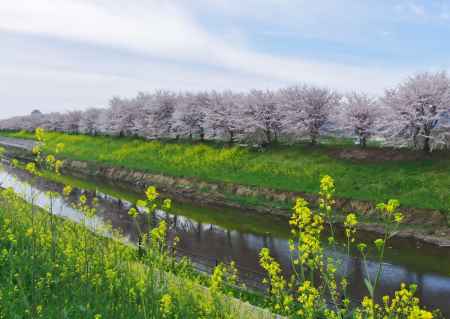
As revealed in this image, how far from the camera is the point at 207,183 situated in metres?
44.2

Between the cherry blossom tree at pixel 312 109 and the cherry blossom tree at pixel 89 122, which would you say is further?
the cherry blossom tree at pixel 89 122

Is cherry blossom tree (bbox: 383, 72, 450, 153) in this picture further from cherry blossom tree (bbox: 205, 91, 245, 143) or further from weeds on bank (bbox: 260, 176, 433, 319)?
weeds on bank (bbox: 260, 176, 433, 319)

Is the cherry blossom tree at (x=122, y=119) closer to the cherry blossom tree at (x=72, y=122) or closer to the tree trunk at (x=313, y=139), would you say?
the cherry blossom tree at (x=72, y=122)

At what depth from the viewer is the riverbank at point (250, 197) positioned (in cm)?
2828

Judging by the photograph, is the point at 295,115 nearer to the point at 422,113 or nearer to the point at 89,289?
the point at 422,113

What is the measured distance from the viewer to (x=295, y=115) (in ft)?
163

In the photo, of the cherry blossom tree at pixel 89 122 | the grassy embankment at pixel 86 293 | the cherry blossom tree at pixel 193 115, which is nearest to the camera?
the grassy embankment at pixel 86 293

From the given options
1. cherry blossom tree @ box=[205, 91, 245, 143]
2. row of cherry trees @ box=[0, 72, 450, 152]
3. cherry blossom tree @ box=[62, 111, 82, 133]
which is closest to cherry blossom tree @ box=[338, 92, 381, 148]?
row of cherry trees @ box=[0, 72, 450, 152]

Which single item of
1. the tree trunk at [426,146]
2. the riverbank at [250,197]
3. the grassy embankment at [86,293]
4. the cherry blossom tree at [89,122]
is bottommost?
the riverbank at [250,197]

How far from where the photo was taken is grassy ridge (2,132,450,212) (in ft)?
106

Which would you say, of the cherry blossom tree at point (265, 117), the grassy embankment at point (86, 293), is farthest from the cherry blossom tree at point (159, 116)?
the grassy embankment at point (86, 293)

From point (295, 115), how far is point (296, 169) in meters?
10.5

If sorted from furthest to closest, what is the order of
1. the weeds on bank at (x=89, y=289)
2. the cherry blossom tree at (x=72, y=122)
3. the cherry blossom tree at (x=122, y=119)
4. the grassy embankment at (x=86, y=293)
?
the cherry blossom tree at (x=72, y=122), the cherry blossom tree at (x=122, y=119), the grassy embankment at (x=86, y=293), the weeds on bank at (x=89, y=289)

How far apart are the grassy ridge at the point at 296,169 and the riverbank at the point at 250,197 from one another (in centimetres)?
67
